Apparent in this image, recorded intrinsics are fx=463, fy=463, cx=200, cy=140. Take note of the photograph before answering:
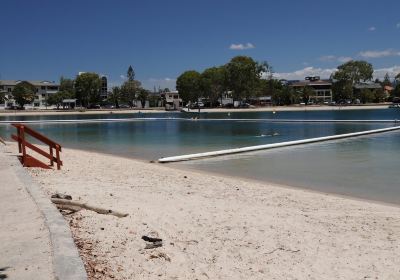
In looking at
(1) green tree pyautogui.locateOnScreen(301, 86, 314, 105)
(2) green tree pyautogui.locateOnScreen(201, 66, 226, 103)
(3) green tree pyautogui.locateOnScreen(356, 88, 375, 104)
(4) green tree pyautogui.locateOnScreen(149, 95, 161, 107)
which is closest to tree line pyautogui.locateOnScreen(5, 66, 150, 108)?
(4) green tree pyautogui.locateOnScreen(149, 95, 161, 107)

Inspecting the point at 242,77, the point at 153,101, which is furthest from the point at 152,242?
the point at 153,101

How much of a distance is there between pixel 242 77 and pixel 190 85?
18.0 m

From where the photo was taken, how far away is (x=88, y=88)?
137 metres

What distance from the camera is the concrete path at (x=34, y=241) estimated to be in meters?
A: 4.66

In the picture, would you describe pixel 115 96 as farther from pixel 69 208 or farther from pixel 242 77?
pixel 69 208

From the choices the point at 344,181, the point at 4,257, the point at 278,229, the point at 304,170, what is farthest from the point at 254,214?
the point at 304,170

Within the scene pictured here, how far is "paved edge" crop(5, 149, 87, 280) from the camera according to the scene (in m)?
4.56

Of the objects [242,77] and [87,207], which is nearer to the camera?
[87,207]

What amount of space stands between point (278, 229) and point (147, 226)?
2032 mm

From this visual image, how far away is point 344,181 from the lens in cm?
1388

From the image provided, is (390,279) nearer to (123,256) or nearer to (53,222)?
(123,256)

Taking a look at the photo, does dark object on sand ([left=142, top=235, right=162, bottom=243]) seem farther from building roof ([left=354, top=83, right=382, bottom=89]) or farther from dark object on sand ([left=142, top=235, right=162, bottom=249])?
building roof ([left=354, top=83, right=382, bottom=89])

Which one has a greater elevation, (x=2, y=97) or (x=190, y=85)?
(x=190, y=85)

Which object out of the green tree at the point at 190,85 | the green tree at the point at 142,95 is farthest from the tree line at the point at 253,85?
the green tree at the point at 142,95
